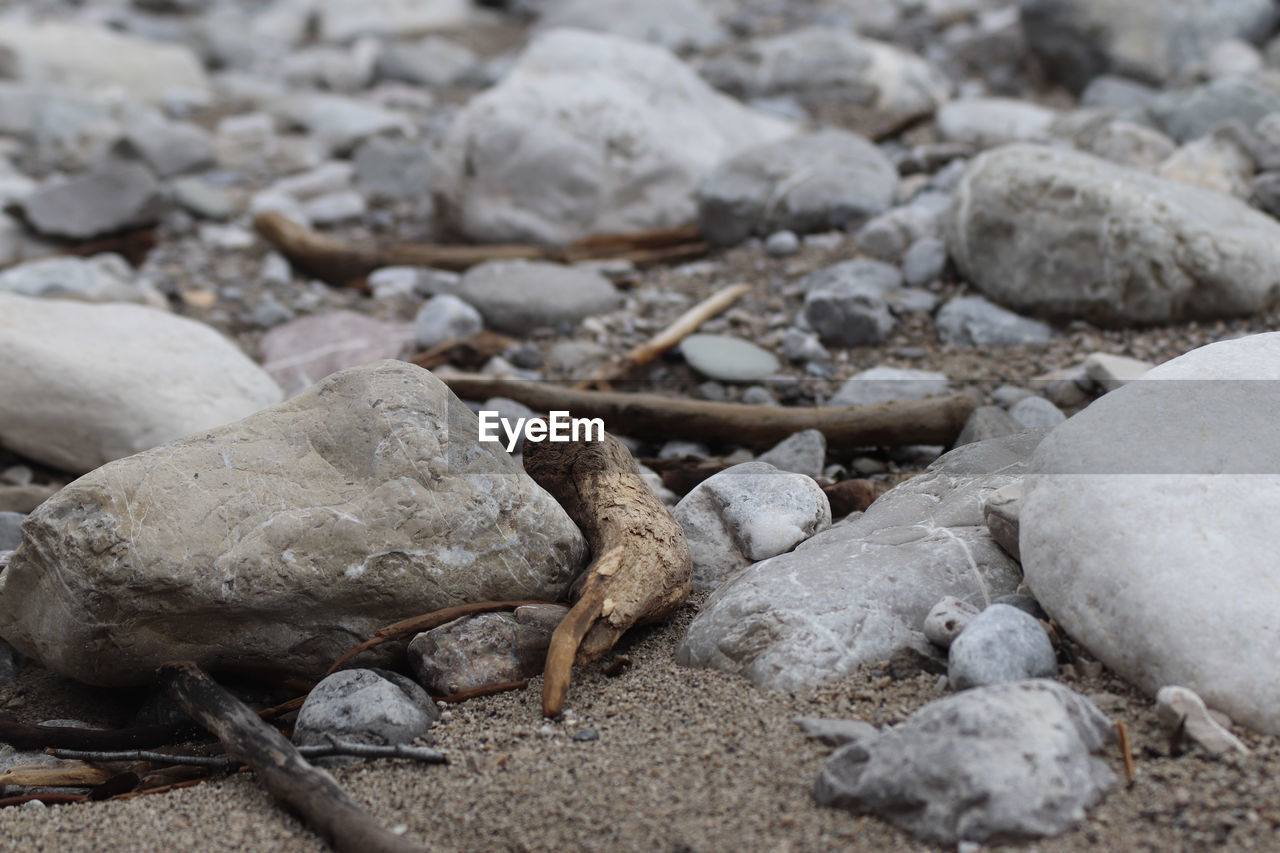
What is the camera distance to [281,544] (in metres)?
2.30

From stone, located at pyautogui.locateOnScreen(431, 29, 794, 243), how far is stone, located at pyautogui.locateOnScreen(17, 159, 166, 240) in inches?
64.6

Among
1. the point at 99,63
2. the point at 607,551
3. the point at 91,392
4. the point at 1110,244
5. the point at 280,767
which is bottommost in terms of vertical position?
the point at 99,63

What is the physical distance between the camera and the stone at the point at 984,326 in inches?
155

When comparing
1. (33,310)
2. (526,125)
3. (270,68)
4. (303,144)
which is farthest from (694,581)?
(270,68)

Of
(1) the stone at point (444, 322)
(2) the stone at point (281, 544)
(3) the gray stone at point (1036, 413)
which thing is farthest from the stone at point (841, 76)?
(2) the stone at point (281, 544)

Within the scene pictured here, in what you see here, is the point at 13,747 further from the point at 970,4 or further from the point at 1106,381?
the point at 970,4

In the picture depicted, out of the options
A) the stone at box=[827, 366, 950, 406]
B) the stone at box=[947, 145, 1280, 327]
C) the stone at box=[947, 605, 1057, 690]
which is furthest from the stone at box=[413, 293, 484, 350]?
the stone at box=[947, 605, 1057, 690]

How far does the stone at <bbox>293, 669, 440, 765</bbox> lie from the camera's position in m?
2.10

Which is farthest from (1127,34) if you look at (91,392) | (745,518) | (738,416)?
(91,392)

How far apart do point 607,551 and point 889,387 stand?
5.14ft

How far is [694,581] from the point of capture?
106 inches

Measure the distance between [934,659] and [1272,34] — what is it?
24.4 ft

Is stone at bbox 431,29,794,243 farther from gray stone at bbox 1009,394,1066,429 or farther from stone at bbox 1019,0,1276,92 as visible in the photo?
stone at bbox 1019,0,1276,92

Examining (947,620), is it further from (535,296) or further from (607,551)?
(535,296)
